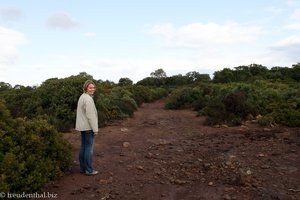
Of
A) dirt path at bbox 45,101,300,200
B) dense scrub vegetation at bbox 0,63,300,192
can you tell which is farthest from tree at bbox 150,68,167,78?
dirt path at bbox 45,101,300,200

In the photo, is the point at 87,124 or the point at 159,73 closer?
the point at 87,124

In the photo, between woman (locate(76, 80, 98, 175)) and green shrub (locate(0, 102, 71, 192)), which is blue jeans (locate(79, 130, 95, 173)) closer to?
woman (locate(76, 80, 98, 175))

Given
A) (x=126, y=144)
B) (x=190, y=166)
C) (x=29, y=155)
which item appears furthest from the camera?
(x=126, y=144)

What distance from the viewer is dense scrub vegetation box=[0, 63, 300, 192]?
5395 millimetres

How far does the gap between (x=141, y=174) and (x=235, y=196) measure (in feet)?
6.21

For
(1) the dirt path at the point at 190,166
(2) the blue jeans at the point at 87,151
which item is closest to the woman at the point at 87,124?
(2) the blue jeans at the point at 87,151

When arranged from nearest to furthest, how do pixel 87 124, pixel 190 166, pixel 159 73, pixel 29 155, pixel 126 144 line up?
pixel 29 155
pixel 87 124
pixel 190 166
pixel 126 144
pixel 159 73

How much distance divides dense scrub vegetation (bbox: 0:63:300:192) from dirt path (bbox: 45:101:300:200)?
0.54 meters

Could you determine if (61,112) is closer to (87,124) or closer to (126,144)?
(126,144)

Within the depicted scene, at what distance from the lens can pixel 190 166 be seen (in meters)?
7.12

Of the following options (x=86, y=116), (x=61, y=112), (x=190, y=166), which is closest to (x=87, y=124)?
(x=86, y=116)

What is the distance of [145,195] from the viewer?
5.54 meters

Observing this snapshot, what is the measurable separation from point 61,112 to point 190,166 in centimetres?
671

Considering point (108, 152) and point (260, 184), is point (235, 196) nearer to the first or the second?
point (260, 184)
